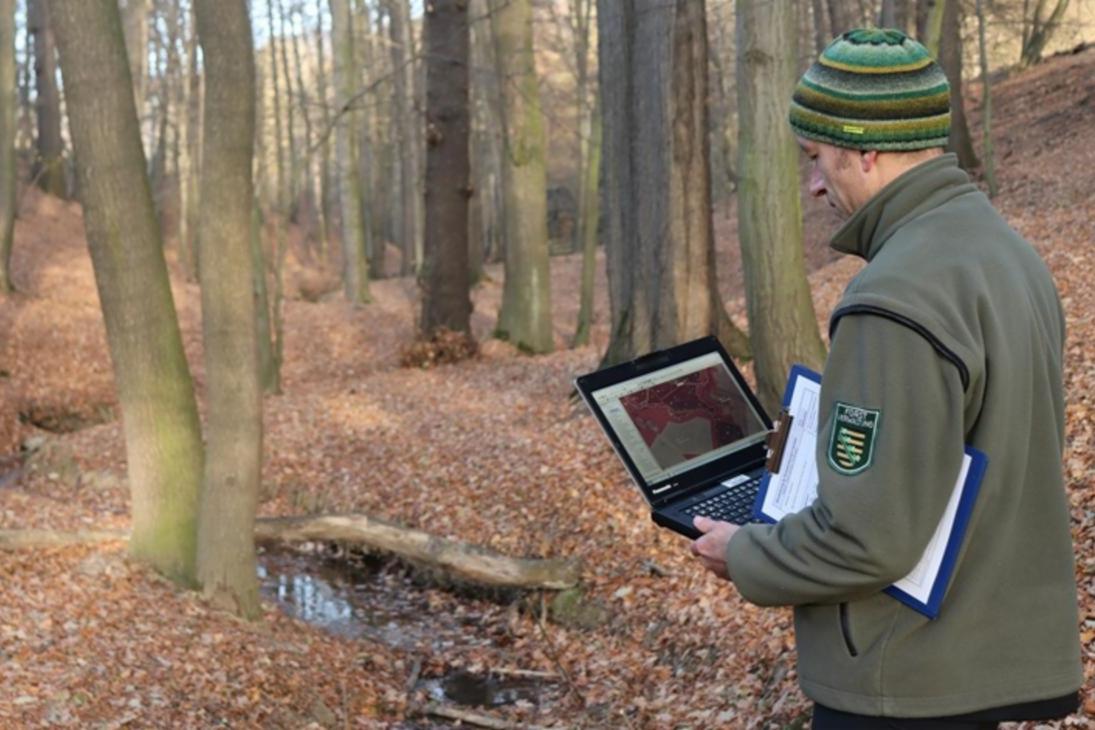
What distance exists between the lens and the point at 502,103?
1841 centimetres

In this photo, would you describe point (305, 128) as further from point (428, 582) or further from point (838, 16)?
point (428, 582)

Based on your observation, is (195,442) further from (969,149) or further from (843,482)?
(969,149)

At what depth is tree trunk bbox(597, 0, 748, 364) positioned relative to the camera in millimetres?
10562

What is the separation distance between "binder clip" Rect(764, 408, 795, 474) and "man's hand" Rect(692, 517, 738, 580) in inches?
6.2

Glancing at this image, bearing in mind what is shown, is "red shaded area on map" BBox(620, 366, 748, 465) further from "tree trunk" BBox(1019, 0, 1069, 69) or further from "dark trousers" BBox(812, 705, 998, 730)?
"tree trunk" BBox(1019, 0, 1069, 69)

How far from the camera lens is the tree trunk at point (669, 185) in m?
10.6

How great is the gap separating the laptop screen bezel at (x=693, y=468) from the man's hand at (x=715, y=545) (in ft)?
1.20

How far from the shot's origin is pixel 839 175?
8.11 ft

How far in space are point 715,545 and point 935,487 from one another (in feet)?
1.75

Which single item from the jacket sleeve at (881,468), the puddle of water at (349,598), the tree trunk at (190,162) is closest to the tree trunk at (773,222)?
the puddle of water at (349,598)

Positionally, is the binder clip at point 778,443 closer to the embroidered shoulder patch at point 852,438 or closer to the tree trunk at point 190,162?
the embroidered shoulder patch at point 852,438

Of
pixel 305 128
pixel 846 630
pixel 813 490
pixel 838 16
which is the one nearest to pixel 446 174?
pixel 838 16

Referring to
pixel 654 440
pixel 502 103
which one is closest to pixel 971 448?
pixel 654 440

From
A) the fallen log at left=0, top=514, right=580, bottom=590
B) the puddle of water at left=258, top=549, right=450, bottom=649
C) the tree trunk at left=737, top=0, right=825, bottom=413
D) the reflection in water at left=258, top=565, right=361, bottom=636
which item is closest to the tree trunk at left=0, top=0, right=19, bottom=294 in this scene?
the puddle of water at left=258, top=549, right=450, bottom=649
